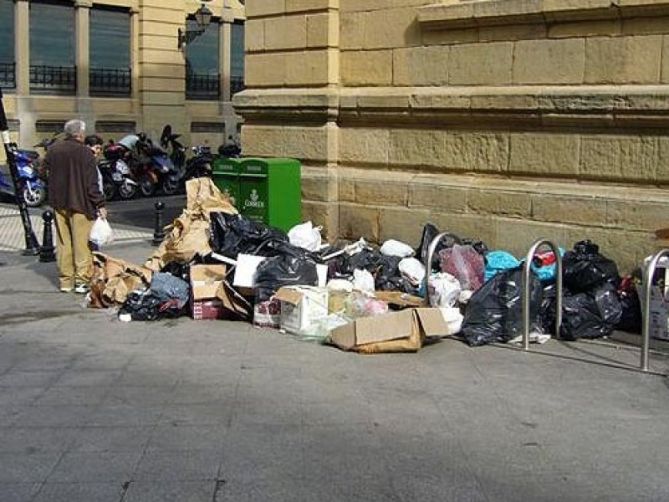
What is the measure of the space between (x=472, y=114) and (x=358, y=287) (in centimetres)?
234

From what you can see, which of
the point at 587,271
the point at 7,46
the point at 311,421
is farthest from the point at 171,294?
the point at 7,46

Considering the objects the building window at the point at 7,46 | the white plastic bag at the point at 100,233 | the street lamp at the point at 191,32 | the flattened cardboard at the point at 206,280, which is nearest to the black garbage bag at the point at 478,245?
the flattened cardboard at the point at 206,280

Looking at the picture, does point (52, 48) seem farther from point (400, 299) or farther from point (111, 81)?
point (400, 299)

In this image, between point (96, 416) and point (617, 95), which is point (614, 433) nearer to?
point (96, 416)

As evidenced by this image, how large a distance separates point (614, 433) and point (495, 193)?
4149 mm

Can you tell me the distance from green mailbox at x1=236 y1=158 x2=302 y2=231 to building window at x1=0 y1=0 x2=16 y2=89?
18191 mm

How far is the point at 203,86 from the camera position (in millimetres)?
31188

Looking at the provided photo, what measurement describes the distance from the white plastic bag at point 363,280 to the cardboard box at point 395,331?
45.1 inches

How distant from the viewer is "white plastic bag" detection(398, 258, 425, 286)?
837 cm

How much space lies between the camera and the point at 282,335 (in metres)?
7.55

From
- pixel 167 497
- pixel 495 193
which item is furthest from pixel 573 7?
pixel 167 497

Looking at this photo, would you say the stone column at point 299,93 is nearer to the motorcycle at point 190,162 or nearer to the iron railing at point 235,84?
the motorcycle at point 190,162

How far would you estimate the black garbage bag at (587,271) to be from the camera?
24.7 ft

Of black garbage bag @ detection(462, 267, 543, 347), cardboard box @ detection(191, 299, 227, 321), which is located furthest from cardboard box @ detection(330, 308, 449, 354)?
cardboard box @ detection(191, 299, 227, 321)
